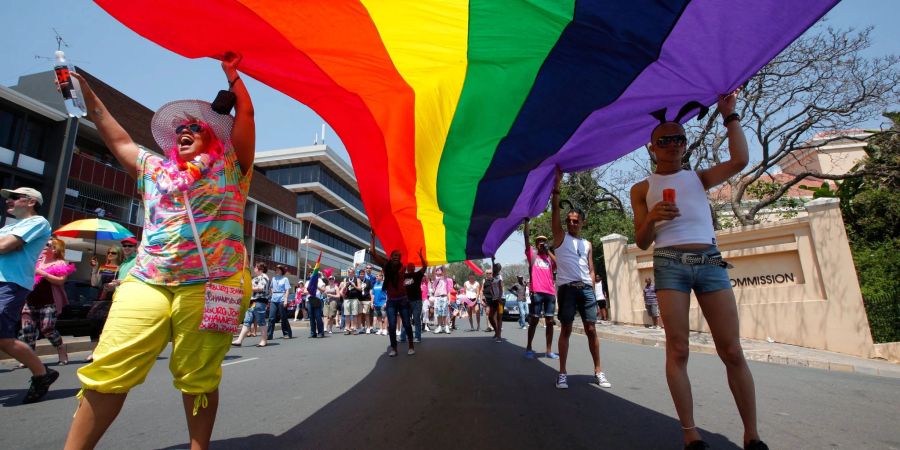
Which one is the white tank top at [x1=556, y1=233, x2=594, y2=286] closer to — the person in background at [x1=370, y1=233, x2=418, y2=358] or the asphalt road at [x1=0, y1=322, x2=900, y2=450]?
the asphalt road at [x1=0, y1=322, x2=900, y2=450]

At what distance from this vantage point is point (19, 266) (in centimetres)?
377

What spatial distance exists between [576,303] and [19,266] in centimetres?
516

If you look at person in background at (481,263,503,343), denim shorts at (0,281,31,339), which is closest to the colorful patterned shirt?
denim shorts at (0,281,31,339)

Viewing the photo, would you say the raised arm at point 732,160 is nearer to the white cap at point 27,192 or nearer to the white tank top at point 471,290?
the white cap at point 27,192

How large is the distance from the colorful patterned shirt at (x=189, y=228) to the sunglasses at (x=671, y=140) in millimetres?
2546

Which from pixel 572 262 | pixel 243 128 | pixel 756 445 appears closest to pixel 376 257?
pixel 572 262

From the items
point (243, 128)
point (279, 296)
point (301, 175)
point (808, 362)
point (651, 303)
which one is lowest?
point (808, 362)

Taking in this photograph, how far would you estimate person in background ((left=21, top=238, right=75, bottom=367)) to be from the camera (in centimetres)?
512

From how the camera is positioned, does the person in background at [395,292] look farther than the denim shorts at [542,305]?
Yes

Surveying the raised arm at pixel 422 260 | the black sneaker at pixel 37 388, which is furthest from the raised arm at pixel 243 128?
the raised arm at pixel 422 260

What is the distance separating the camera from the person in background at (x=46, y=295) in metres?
5.12

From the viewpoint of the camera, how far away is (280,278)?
10727 mm

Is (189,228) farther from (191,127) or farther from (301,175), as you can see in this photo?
(301,175)

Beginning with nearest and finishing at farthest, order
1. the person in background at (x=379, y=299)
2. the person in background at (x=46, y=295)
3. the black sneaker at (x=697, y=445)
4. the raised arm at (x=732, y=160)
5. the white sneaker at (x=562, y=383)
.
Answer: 1. the black sneaker at (x=697, y=445)
2. the raised arm at (x=732, y=160)
3. the white sneaker at (x=562, y=383)
4. the person in background at (x=46, y=295)
5. the person in background at (x=379, y=299)
